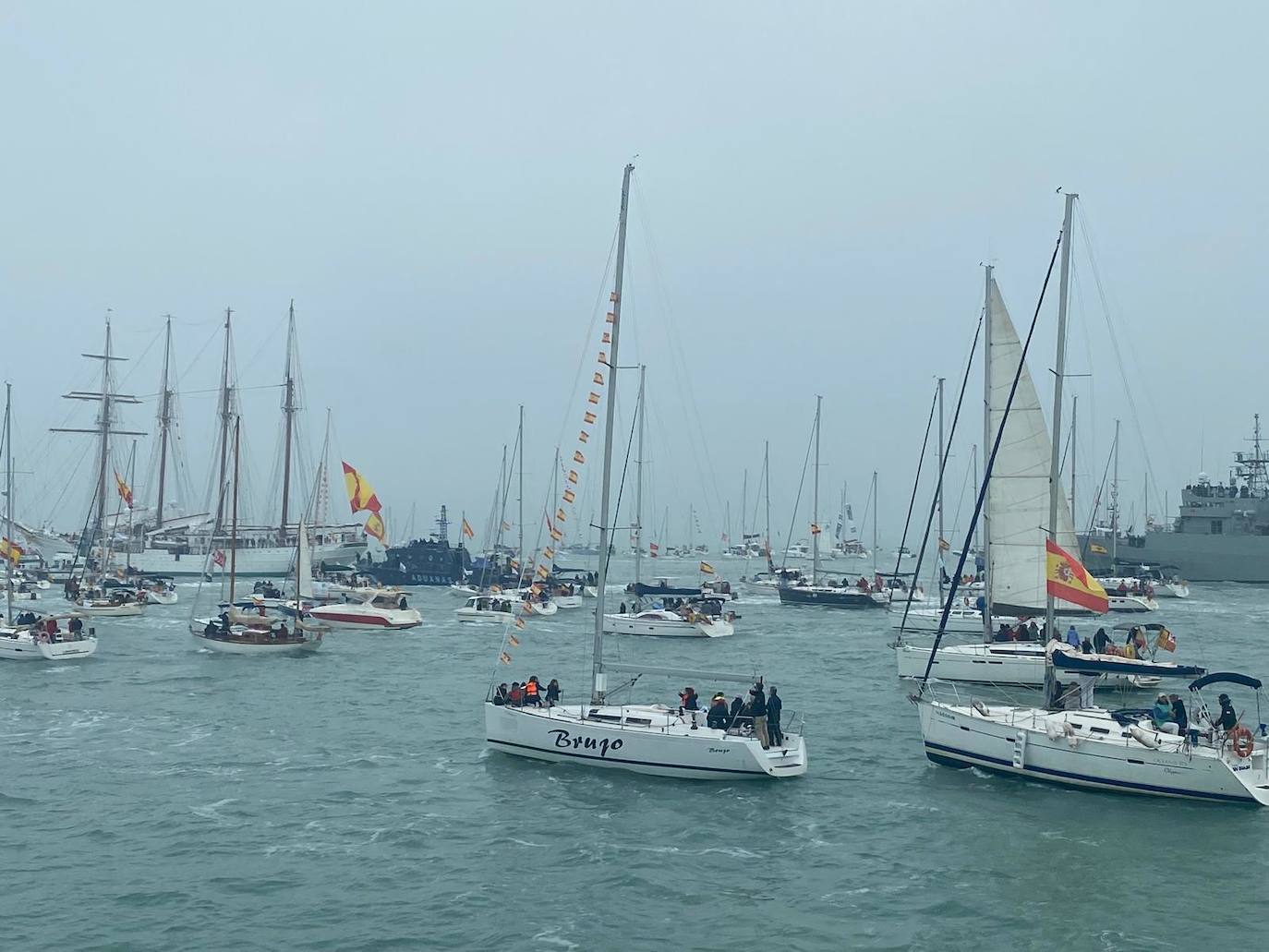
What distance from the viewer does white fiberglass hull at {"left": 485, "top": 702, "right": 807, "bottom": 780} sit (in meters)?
27.5

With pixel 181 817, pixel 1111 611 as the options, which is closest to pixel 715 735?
pixel 181 817

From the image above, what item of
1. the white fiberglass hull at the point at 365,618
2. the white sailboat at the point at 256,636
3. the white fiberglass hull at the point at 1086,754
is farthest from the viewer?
the white fiberglass hull at the point at 365,618

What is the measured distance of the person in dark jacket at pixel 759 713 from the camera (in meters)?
27.8

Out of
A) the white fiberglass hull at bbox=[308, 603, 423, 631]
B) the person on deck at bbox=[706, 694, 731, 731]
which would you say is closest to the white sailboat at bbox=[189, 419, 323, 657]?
the white fiberglass hull at bbox=[308, 603, 423, 631]

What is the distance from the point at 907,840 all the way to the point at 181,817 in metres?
15.4

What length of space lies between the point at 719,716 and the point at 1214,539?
329ft

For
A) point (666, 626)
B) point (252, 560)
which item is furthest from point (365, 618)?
point (252, 560)

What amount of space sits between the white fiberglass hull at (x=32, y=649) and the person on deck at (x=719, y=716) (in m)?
34.3

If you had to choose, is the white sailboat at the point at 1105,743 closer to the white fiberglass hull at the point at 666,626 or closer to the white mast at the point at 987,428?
the white mast at the point at 987,428

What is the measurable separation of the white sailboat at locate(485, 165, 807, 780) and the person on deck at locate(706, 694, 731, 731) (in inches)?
6.1

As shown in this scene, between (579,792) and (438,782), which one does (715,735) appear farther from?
(438,782)

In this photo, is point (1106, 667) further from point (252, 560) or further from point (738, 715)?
point (252, 560)

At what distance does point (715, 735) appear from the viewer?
27594 millimetres

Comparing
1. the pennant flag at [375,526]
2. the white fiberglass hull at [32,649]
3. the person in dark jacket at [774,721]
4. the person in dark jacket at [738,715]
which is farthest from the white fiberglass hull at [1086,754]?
the pennant flag at [375,526]
